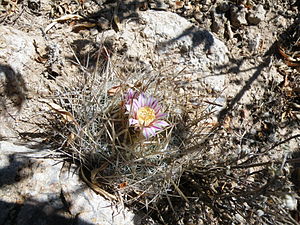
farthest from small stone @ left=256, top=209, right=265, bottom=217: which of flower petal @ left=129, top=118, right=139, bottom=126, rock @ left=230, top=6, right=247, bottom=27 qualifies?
rock @ left=230, top=6, right=247, bottom=27

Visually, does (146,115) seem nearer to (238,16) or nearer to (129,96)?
(129,96)

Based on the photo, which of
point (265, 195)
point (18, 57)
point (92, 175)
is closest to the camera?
point (265, 195)

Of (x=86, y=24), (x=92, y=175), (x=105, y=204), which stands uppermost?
(x=86, y=24)

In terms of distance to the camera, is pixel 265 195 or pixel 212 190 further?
pixel 212 190

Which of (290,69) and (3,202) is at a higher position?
(290,69)

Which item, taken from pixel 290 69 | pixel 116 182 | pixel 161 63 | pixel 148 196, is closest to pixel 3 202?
→ pixel 116 182

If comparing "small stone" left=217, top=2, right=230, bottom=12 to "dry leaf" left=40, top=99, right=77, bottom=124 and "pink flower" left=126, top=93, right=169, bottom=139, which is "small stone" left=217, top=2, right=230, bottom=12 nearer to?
"pink flower" left=126, top=93, right=169, bottom=139

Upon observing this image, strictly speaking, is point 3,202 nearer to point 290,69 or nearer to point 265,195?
point 265,195
